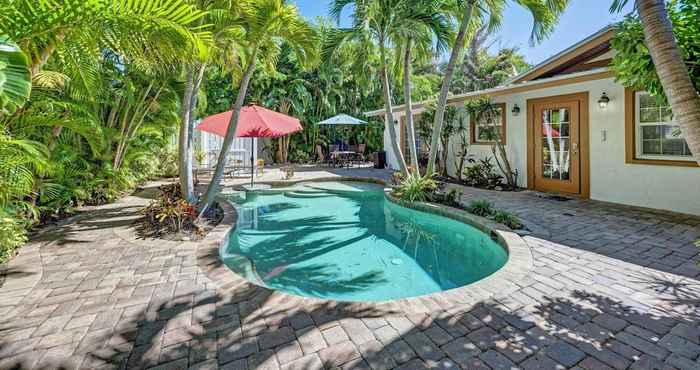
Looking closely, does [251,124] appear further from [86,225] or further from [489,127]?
[489,127]

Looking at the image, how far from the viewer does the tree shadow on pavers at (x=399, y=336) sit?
266 centimetres

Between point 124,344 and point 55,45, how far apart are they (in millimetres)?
2484

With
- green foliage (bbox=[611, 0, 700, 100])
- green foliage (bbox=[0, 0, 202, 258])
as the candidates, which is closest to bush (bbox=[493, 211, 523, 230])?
green foliage (bbox=[611, 0, 700, 100])

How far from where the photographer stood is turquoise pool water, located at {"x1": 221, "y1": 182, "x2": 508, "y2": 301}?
495 centimetres

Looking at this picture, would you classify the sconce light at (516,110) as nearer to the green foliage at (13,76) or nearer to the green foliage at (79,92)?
the green foliage at (79,92)

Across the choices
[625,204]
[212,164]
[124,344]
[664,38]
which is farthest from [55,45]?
[212,164]

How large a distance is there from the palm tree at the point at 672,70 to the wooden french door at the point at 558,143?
7.15 m

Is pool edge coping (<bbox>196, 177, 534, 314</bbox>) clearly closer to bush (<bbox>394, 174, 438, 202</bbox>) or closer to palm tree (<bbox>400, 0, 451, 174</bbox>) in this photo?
bush (<bbox>394, 174, 438, 202</bbox>)

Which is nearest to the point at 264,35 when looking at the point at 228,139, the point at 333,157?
the point at 228,139

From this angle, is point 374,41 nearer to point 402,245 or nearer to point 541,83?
point 541,83

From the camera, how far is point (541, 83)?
29.3 ft

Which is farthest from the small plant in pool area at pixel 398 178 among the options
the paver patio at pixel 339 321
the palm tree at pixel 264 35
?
the paver patio at pixel 339 321

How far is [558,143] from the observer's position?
9617mm

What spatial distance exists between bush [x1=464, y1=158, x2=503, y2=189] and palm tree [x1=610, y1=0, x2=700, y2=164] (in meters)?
8.42
